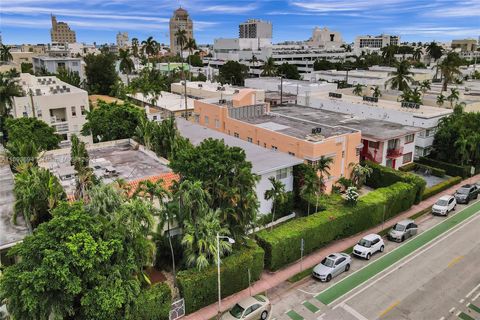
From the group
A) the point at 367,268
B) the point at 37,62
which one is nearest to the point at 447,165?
the point at 367,268

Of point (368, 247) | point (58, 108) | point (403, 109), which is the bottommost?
point (368, 247)

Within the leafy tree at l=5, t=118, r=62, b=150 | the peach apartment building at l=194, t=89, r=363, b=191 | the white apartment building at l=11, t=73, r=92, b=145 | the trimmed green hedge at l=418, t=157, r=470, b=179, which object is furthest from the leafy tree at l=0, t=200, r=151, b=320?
the trimmed green hedge at l=418, t=157, r=470, b=179

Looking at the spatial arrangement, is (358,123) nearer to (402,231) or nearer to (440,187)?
(440,187)

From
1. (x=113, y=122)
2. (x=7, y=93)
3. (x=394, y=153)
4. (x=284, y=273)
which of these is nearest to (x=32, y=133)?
(x=113, y=122)

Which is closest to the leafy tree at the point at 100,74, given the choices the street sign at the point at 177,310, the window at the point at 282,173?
the window at the point at 282,173

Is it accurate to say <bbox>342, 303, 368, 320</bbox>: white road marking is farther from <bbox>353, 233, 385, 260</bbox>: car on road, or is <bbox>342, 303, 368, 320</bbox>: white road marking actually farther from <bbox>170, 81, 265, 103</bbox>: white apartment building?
<bbox>170, 81, 265, 103</bbox>: white apartment building

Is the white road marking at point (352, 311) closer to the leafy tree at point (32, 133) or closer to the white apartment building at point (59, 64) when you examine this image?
the leafy tree at point (32, 133)

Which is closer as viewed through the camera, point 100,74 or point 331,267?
point 331,267
